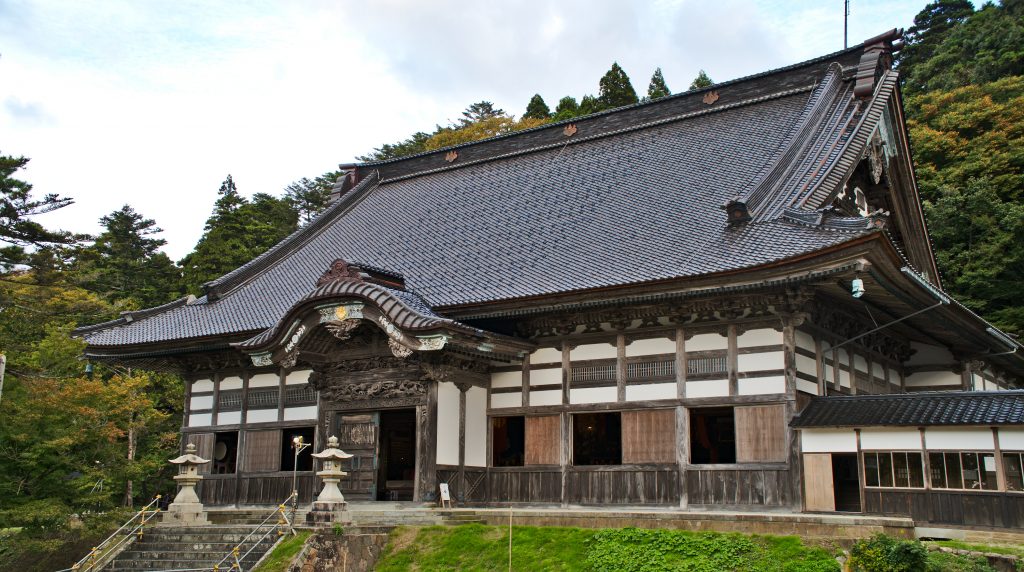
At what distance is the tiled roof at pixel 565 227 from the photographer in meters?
15.7

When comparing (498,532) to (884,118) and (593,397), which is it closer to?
(593,397)

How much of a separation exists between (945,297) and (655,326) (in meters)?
5.07

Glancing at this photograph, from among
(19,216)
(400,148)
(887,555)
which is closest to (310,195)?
(400,148)

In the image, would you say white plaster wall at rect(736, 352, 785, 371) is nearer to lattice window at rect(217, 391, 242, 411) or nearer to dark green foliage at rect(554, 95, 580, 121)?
lattice window at rect(217, 391, 242, 411)

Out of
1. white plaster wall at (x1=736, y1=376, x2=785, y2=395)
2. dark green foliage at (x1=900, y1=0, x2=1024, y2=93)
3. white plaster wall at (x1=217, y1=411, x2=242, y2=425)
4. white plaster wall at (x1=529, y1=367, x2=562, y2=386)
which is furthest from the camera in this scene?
dark green foliage at (x1=900, y1=0, x2=1024, y2=93)

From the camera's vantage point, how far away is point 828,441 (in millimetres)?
13609

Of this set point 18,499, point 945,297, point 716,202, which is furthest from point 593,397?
point 18,499

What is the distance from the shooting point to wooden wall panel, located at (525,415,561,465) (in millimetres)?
16062

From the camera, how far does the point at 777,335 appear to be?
1430 centimetres

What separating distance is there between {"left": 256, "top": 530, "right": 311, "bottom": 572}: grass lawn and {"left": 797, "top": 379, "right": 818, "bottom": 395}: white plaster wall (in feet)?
27.5

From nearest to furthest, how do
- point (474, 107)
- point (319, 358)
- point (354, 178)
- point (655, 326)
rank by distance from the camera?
point (655, 326) < point (319, 358) < point (354, 178) < point (474, 107)

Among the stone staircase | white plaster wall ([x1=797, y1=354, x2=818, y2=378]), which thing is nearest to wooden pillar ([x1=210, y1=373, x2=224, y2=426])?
the stone staircase

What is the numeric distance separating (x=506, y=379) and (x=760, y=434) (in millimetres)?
5145

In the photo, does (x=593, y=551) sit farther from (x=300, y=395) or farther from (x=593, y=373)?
(x=300, y=395)
